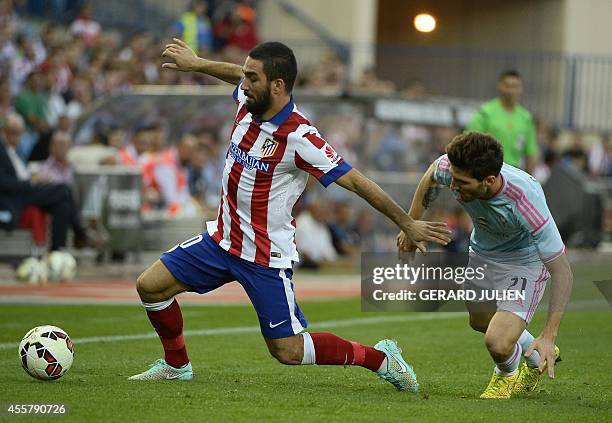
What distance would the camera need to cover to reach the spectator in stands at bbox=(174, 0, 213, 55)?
2245 centimetres

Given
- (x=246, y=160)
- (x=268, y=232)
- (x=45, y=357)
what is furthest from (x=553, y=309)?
(x=45, y=357)

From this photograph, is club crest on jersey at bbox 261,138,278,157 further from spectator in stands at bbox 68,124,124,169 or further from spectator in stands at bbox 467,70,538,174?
spectator in stands at bbox 68,124,124,169

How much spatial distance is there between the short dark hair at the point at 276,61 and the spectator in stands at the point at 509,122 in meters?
6.36

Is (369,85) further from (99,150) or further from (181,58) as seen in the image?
(181,58)

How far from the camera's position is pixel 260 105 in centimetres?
720

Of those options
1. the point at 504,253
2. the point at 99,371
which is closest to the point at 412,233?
the point at 504,253

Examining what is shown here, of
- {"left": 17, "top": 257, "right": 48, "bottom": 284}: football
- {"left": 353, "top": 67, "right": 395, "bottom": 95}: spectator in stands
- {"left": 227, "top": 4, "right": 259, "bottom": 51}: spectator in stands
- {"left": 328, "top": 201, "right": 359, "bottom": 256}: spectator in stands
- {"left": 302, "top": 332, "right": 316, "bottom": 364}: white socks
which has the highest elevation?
{"left": 227, "top": 4, "right": 259, "bottom": 51}: spectator in stands

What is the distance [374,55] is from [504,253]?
59.9 feet

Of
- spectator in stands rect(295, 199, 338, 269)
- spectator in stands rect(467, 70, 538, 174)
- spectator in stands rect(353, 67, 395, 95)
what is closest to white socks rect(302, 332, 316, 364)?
spectator in stands rect(467, 70, 538, 174)

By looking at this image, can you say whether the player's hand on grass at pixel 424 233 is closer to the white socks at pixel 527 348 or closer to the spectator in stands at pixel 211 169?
the white socks at pixel 527 348

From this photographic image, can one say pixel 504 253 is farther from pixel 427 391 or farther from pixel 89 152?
pixel 89 152

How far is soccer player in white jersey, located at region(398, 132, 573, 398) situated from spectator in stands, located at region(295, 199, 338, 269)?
10.6 m

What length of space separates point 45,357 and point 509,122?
747cm

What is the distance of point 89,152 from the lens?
17.1m
